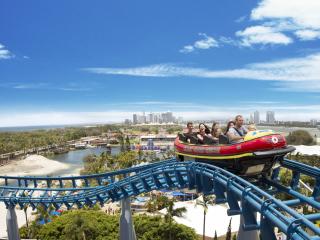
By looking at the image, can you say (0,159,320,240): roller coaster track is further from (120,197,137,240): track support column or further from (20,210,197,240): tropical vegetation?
(20,210,197,240): tropical vegetation

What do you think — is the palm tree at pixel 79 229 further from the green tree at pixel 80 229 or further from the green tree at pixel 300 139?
the green tree at pixel 300 139

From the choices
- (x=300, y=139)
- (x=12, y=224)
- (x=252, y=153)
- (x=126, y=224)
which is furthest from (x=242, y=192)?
(x=300, y=139)

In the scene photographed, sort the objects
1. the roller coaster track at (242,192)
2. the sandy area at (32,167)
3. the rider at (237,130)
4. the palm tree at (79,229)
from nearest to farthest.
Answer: the roller coaster track at (242,192) → the rider at (237,130) → the palm tree at (79,229) → the sandy area at (32,167)

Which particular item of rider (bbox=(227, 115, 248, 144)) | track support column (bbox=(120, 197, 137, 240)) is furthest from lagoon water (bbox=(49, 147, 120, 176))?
rider (bbox=(227, 115, 248, 144))

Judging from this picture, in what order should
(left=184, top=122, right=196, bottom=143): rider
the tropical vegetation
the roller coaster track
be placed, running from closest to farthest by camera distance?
the roller coaster track
(left=184, top=122, right=196, bottom=143): rider
the tropical vegetation

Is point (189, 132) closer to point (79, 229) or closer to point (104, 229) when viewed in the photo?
point (79, 229)

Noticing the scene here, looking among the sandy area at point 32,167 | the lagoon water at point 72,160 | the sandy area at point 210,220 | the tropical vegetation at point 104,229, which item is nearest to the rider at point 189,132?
the tropical vegetation at point 104,229
